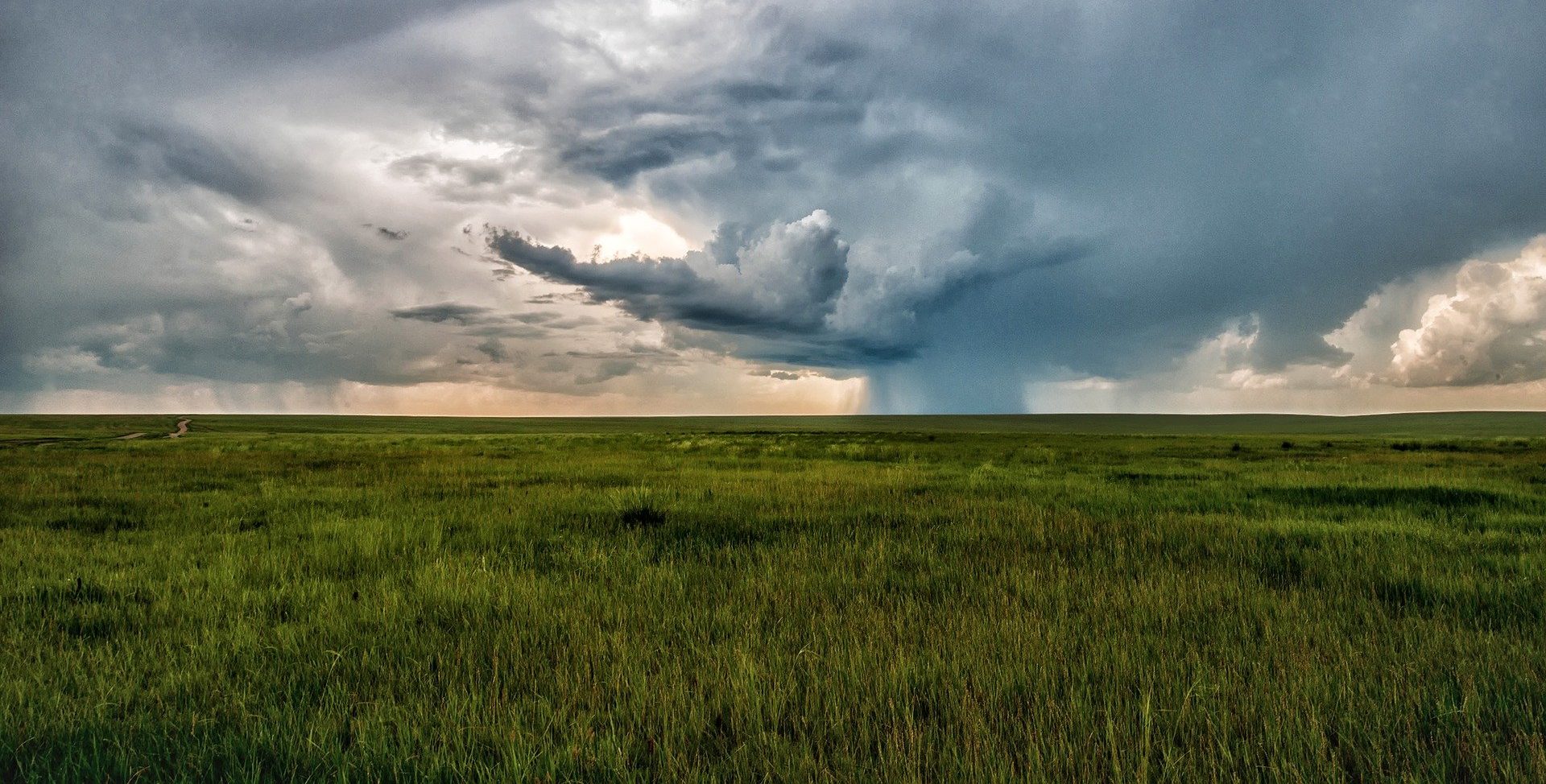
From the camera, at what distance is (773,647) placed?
493 centimetres

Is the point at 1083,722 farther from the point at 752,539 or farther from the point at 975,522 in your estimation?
the point at 975,522

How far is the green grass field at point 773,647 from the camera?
11.3 feet

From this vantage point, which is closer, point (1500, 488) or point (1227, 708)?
point (1227, 708)

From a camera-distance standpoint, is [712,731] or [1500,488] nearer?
[712,731]

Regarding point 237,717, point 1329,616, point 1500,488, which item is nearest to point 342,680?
point 237,717

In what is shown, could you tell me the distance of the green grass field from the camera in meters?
3.45

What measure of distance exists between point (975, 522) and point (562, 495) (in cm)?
881

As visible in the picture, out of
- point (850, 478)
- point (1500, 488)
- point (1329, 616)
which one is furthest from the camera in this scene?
point (850, 478)

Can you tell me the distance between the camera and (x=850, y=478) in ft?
63.4

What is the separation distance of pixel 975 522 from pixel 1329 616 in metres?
5.56

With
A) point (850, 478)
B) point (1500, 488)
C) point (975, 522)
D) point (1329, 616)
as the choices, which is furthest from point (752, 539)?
point (1500, 488)

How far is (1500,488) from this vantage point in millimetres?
16703

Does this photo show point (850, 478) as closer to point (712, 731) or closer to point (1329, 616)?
point (1329, 616)

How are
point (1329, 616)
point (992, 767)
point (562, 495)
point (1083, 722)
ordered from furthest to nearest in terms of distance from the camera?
point (562, 495) → point (1329, 616) → point (1083, 722) → point (992, 767)
